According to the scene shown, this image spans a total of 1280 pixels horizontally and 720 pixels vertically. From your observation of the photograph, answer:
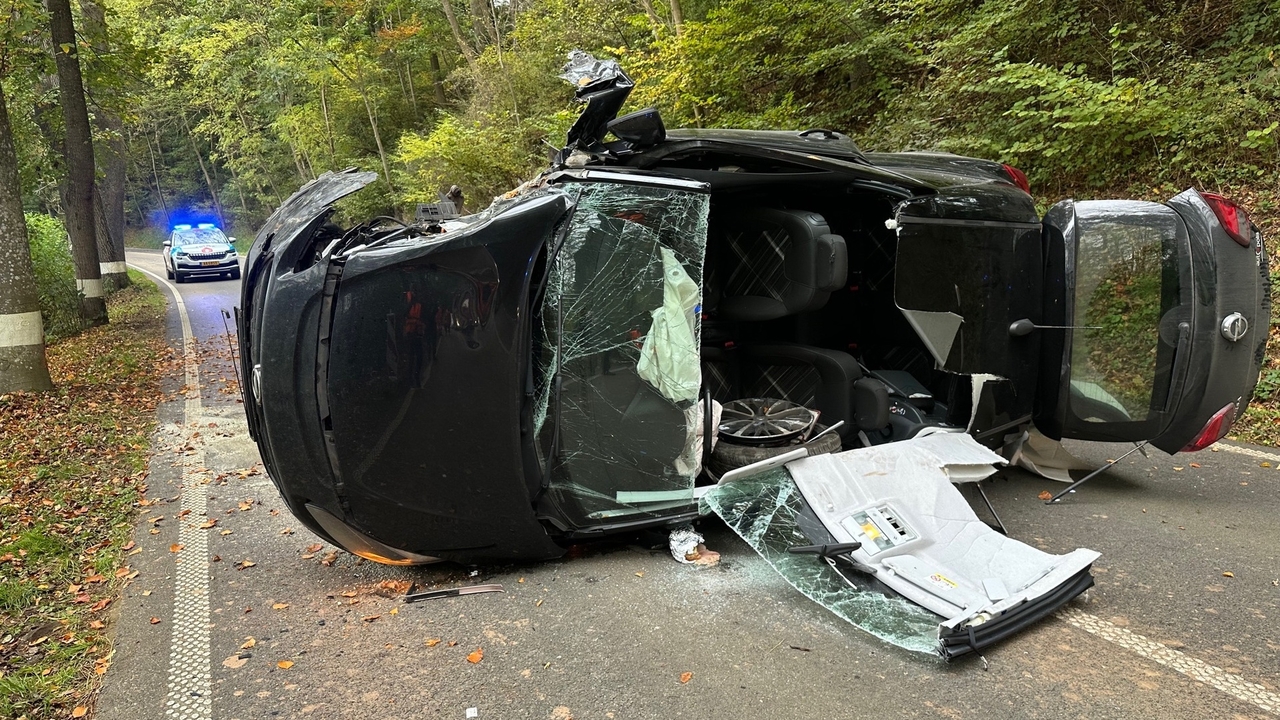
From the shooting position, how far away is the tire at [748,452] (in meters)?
3.54

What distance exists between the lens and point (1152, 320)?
3.75 meters

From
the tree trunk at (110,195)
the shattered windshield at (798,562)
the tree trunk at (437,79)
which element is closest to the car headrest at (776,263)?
the shattered windshield at (798,562)

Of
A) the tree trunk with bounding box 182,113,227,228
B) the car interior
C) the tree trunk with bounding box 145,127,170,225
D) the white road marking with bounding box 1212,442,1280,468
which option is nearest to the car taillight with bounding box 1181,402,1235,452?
the white road marking with bounding box 1212,442,1280,468

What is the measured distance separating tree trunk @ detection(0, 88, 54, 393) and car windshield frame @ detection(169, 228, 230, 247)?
14026mm

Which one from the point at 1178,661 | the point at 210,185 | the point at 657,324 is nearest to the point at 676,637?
the point at 657,324

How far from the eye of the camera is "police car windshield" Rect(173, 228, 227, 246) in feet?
64.8

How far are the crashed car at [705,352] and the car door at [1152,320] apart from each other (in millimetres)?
11

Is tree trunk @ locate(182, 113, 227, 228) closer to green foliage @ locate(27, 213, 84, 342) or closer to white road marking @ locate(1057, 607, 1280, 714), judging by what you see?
green foliage @ locate(27, 213, 84, 342)

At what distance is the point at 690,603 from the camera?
2973 millimetres

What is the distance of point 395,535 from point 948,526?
235cm

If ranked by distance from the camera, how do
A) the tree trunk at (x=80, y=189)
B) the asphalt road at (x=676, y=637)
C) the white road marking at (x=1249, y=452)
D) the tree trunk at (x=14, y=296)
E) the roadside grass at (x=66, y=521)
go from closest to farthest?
the asphalt road at (x=676, y=637) → the roadside grass at (x=66, y=521) → the white road marking at (x=1249, y=452) → the tree trunk at (x=14, y=296) → the tree trunk at (x=80, y=189)

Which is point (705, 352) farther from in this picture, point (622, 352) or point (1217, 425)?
point (1217, 425)

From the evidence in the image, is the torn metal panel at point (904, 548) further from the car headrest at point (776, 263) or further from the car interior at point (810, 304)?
the car headrest at point (776, 263)

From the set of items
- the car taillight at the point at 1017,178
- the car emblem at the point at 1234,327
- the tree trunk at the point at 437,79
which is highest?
the tree trunk at the point at 437,79
